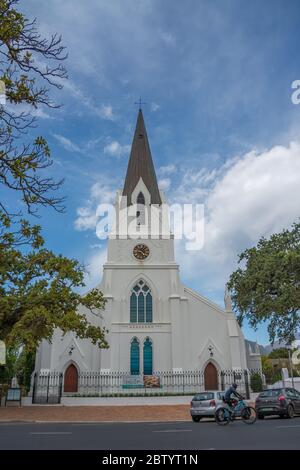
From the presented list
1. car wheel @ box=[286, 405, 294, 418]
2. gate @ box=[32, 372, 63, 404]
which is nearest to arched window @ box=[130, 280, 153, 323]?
gate @ box=[32, 372, 63, 404]

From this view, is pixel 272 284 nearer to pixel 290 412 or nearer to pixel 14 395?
pixel 290 412

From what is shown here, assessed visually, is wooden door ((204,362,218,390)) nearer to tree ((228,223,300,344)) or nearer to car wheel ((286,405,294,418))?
tree ((228,223,300,344))

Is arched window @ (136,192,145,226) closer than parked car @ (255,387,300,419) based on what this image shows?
No

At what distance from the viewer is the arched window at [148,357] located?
1323 inches

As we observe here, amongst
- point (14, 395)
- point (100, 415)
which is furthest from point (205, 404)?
point (14, 395)

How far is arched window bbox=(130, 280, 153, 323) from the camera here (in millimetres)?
35438

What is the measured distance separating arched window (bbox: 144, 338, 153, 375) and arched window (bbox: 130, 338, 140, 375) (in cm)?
57

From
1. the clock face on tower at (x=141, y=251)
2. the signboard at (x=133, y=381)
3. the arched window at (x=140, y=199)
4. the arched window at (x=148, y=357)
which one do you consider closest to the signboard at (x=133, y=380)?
the signboard at (x=133, y=381)

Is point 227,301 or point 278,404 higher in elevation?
point 227,301

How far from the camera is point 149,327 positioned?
114ft

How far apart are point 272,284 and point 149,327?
13356 mm

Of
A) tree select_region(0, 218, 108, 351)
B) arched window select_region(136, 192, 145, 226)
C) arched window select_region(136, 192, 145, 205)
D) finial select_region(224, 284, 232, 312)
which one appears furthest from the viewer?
arched window select_region(136, 192, 145, 205)

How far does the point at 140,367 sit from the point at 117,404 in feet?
25.0
